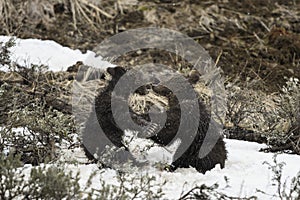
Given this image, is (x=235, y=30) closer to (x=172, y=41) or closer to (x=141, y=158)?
(x=172, y=41)

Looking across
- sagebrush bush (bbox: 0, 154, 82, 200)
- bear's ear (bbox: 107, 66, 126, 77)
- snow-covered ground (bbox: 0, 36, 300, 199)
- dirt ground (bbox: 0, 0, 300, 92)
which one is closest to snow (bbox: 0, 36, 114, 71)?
dirt ground (bbox: 0, 0, 300, 92)

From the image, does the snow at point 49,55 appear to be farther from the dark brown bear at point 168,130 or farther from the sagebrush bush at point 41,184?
the sagebrush bush at point 41,184

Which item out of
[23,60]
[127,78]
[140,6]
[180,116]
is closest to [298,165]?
[180,116]

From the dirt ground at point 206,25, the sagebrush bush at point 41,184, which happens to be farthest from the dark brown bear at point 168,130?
the dirt ground at point 206,25

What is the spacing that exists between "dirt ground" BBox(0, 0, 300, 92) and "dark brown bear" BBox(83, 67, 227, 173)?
389cm

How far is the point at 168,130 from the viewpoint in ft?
14.1

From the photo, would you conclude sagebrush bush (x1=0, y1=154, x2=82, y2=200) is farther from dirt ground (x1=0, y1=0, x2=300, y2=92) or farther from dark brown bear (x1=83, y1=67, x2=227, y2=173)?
dirt ground (x1=0, y1=0, x2=300, y2=92)

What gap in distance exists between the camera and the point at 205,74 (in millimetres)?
7238

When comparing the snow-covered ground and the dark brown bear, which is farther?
the dark brown bear

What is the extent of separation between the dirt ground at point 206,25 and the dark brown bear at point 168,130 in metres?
3.89

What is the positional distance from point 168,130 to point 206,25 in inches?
239

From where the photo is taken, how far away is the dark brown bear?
168 inches

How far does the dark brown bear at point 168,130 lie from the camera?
14.0ft

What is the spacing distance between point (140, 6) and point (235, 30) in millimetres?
1836
